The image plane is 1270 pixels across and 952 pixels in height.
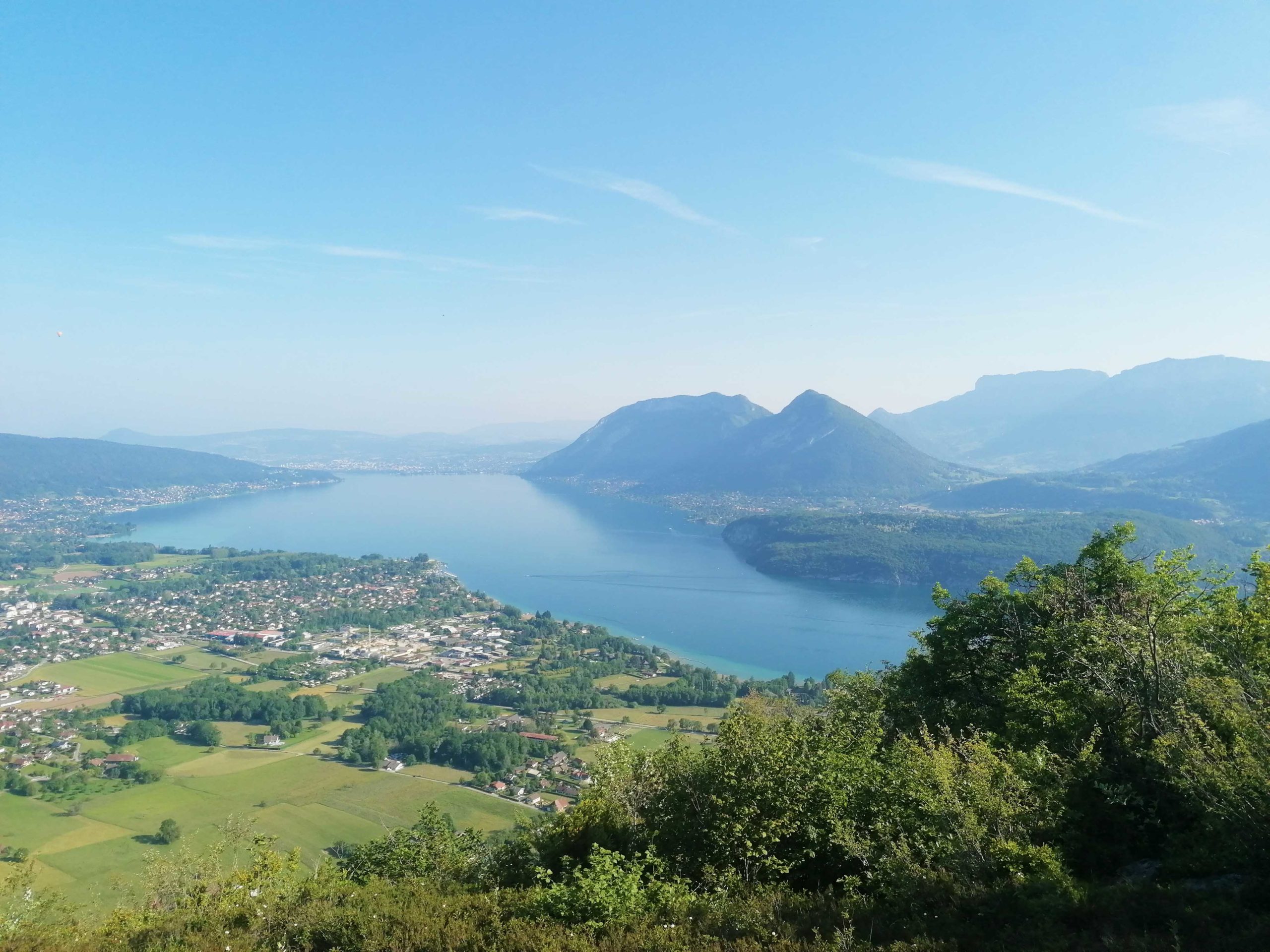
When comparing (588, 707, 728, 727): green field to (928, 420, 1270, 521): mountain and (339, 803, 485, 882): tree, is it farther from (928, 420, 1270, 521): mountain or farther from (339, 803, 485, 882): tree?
(928, 420, 1270, 521): mountain

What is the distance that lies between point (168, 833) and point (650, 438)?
138 m

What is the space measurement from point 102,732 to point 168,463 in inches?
4402

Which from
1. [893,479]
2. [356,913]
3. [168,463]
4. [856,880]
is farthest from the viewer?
[168,463]

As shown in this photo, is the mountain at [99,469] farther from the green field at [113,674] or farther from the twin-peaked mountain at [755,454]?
the green field at [113,674]

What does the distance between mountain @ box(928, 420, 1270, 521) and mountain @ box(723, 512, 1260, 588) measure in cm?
1207

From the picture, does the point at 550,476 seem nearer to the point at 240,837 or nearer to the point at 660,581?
the point at 660,581

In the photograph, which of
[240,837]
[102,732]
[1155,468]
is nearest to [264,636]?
[102,732]

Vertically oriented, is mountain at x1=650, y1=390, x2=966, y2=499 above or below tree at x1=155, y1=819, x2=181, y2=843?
above

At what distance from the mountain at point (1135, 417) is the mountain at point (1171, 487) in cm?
4547

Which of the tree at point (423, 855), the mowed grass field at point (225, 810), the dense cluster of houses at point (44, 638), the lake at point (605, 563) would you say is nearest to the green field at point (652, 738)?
the mowed grass field at point (225, 810)

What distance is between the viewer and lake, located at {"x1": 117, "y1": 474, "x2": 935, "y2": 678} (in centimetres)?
3700

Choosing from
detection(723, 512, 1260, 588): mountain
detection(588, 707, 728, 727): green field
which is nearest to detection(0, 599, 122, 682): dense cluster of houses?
detection(588, 707, 728, 727): green field

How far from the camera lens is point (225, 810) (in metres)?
18.1

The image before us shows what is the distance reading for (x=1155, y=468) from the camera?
90.3 metres
